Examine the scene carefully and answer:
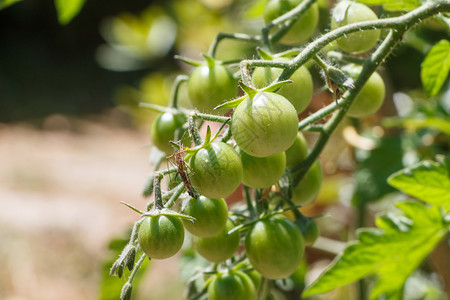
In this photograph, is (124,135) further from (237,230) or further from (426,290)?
(237,230)

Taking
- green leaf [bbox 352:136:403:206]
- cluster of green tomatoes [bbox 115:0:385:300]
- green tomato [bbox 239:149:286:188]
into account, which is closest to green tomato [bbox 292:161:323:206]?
cluster of green tomatoes [bbox 115:0:385:300]

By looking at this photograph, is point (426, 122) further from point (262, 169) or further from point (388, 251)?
point (262, 169)

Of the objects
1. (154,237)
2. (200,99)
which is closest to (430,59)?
(200,99)

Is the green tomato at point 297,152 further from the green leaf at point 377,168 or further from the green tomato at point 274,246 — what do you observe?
the green leaf at point 377,168

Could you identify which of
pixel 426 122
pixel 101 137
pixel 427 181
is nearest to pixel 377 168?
pixel 426 122

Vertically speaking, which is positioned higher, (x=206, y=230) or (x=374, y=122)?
(x=206, y=230)

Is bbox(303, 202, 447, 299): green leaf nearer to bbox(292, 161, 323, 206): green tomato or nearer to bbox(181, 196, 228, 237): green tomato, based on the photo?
bbox(292, 161, 323, 206): green tomato

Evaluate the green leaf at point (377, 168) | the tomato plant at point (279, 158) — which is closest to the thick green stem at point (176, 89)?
the tomato plant at point (279, 158)

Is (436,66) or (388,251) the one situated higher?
(436,66)
